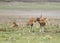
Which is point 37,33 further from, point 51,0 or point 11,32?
point 51,0

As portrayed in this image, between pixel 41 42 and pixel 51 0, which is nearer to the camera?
pixel 41 42

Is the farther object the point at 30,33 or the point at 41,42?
the point at 30,33

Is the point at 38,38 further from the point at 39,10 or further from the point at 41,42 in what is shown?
the point at 39,10

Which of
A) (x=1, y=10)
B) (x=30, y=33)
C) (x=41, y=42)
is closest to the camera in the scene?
(x=41, y=42)

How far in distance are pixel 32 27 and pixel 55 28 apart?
1.00 meters

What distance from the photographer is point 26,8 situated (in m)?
16.8

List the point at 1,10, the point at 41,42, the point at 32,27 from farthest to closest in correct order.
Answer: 1. the point at 1,10
2. the point at 32,27
3. the point at 41,42

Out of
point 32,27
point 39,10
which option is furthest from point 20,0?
point 32,27

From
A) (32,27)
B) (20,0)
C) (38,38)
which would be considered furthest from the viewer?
(20,0)

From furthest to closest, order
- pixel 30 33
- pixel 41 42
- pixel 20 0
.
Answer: pixel 20 0
pixel 30 33
pixel 41 42

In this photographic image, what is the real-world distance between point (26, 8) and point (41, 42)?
8.58 m

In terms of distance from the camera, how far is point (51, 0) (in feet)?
68.1

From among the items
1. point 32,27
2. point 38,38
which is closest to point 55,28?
point 32,27

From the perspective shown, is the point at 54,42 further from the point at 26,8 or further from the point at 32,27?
the point at 26,8
